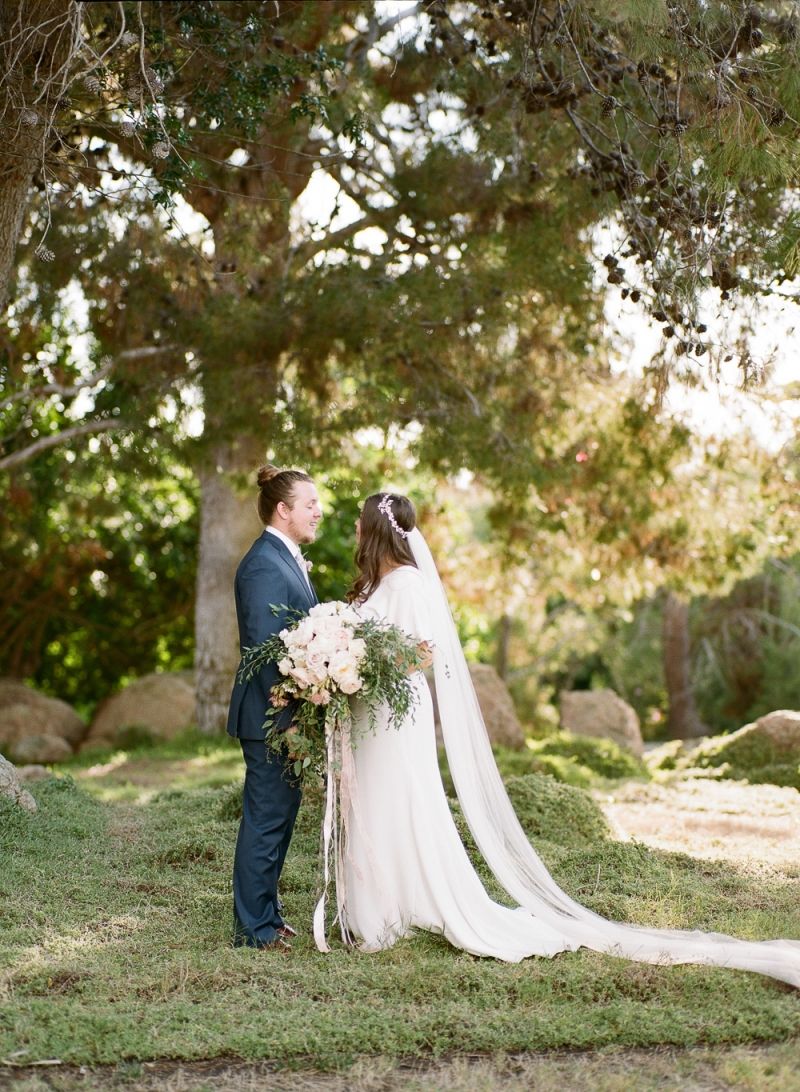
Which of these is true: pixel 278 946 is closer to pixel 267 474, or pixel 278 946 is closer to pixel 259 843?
pixel 259 843

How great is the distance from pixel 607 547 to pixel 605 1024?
8768 mm

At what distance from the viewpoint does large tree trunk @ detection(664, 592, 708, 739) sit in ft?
64.4

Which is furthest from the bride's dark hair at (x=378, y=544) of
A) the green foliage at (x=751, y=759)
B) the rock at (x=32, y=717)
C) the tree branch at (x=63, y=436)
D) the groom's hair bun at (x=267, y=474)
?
the rock at (x=32, y=717)

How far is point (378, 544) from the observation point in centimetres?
510

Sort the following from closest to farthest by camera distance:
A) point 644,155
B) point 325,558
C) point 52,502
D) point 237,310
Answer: point 644,155, point 237,310, point 52,502, point 325,558

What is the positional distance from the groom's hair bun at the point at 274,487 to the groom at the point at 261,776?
18 cm

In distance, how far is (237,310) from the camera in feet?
31.4

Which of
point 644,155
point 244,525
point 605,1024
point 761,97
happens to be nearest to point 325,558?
point 244,525

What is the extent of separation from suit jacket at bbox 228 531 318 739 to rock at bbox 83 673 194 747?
9146mm

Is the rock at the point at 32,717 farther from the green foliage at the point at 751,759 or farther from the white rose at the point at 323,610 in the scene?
the white rose at the point at 323,610

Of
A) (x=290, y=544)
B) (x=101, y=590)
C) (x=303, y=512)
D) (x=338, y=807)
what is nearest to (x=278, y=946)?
(x=338, y=807)

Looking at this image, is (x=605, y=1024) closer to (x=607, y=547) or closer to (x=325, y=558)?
(x=607, y=547)

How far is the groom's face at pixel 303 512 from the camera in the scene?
510 centimetres

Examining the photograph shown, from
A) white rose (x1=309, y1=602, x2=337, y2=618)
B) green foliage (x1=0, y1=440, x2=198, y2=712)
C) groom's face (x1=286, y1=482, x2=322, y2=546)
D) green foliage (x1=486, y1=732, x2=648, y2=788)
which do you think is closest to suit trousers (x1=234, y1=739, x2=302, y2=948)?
white rose (x1=309, y1=602, x2=337, y2=618)
